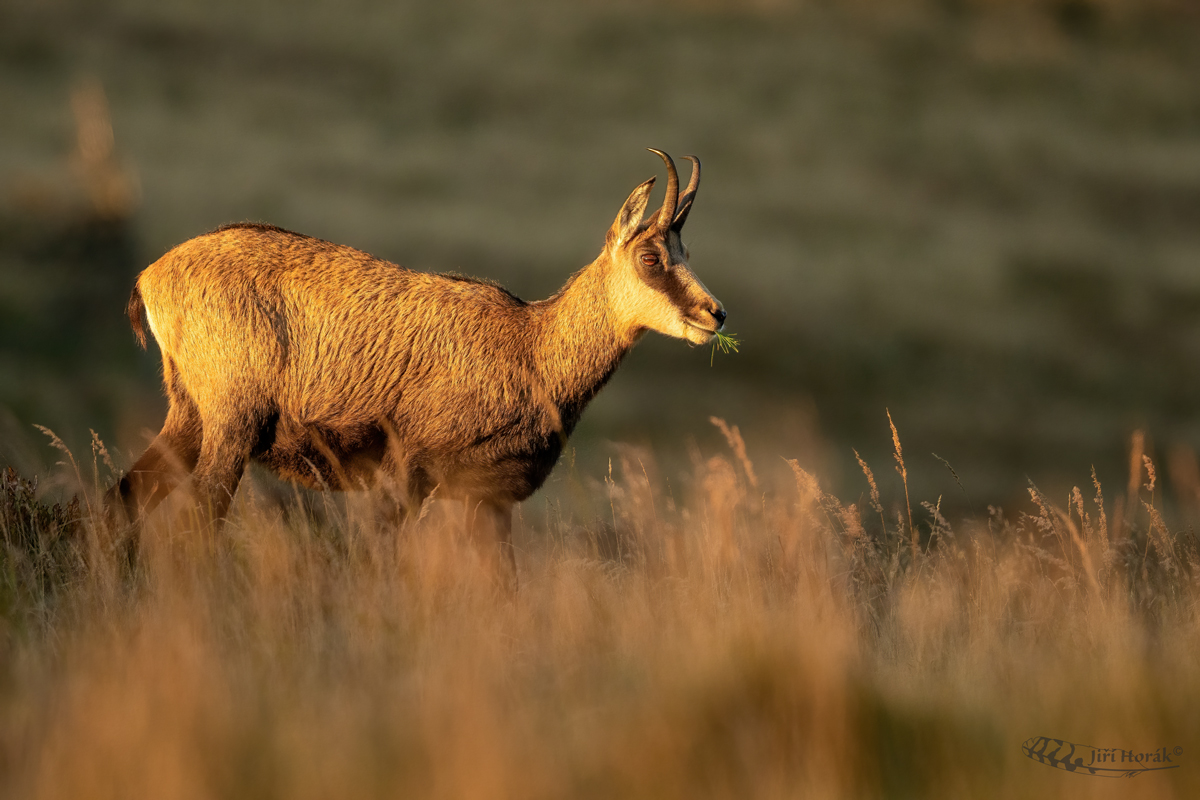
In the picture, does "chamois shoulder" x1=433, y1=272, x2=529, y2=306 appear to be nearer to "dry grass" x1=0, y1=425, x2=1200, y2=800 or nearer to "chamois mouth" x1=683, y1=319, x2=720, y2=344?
"chamois mouth" x1=683, y1=319, x2=720, y2=344

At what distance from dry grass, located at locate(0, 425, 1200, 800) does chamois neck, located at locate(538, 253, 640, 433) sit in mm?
880

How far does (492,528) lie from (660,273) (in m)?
2.09

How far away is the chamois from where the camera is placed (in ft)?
24.4

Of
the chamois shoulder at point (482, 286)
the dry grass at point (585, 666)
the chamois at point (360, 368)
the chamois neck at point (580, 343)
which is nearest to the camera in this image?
the dry grass at point (585, 666)

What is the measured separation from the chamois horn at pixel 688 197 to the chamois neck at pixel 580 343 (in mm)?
586

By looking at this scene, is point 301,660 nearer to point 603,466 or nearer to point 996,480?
point 603,466

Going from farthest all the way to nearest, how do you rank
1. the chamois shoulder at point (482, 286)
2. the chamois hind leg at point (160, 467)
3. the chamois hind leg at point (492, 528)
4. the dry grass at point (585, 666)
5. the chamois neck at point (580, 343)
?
the chamois shoulder at point (482, 286) → the chamois neck at point (580, 343) → the chamois hind leg at point (160, 467) → the chamois hind leg at point (492, 528) → the dry grass at point (585, 666)
